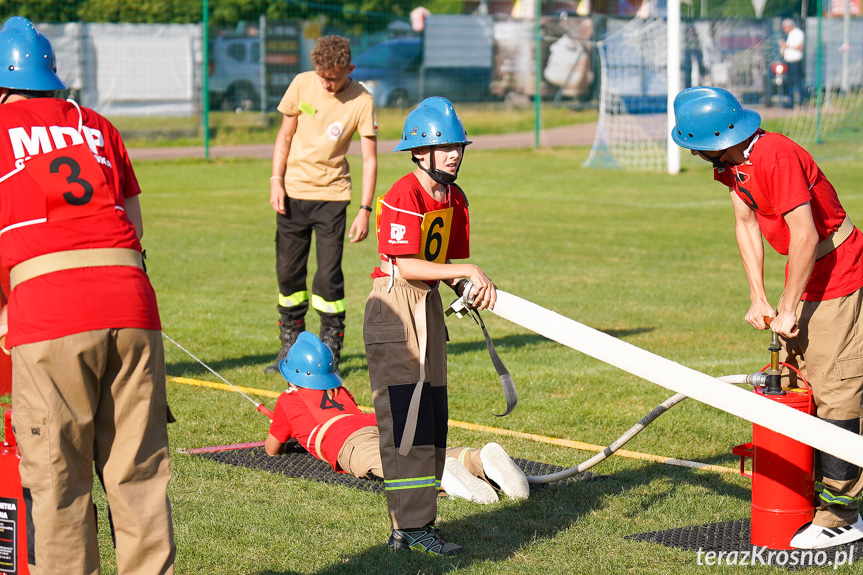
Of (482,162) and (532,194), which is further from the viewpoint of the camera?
(482,162)

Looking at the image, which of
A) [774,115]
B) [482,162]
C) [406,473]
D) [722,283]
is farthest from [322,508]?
[774,115]

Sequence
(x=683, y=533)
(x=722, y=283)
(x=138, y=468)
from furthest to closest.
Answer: (x=722, y=283), (x=683, y=533), (x=138, y=468)

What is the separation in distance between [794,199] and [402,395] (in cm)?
190

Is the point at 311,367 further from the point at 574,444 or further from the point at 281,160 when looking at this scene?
the point at 281,160

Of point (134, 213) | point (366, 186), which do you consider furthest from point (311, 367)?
point (134, 213)

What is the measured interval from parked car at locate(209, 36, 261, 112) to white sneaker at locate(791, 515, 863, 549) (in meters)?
26.6

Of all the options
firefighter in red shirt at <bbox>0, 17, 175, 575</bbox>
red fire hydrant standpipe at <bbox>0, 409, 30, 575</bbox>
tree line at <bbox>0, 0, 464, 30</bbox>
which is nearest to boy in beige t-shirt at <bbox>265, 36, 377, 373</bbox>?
red fire hydrant standpipe at <bbox>0, 409, 30, 575</bbox>

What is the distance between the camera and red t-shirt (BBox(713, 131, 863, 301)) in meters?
4.92

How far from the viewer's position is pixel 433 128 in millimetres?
4961

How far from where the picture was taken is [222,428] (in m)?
7.25

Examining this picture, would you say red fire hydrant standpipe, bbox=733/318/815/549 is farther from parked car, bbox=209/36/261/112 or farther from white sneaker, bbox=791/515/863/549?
parked car, bbox=209/36/261/112

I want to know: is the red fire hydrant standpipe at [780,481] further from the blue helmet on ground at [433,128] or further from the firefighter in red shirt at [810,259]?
the blue helmet on ground at [433,128]

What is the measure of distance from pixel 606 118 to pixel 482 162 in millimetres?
3407

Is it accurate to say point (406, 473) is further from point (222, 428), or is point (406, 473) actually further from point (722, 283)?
point (722, 283)
